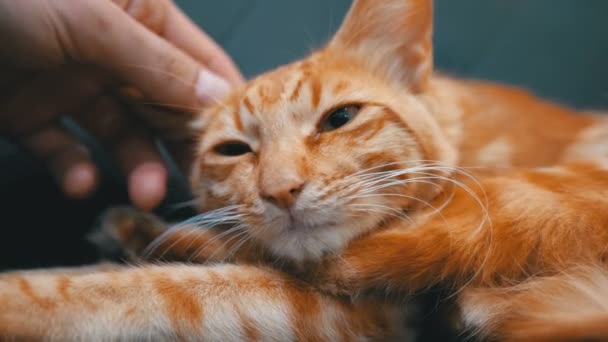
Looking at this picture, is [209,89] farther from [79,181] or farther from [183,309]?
[183,309]

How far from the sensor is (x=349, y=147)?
830 millimetres

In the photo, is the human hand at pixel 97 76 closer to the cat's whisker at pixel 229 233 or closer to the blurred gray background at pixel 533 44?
the cat's whisker at pixel 229 233

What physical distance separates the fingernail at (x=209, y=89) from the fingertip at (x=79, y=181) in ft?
1.22

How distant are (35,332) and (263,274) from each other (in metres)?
0.35

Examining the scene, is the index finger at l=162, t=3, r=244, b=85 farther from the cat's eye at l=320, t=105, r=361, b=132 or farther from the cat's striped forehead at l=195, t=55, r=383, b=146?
the cat's eye at l=320, t=105, r=361, b=132

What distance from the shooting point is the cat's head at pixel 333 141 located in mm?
764

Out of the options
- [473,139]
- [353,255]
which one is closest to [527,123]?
[473,139]

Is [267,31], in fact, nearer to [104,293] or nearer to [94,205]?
[94,205]

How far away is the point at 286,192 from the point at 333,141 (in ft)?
0.54

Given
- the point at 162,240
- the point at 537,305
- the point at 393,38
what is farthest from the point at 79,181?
the point at 537,305

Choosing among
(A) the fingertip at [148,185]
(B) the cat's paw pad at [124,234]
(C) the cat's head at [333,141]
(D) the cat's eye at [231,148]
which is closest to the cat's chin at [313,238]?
(C) the cat's head at [333,141]

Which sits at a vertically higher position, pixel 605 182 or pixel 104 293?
pixel 605 182

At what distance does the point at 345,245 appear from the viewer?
2.59 ft

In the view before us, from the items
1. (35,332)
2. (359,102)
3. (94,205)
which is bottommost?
(94,205)
